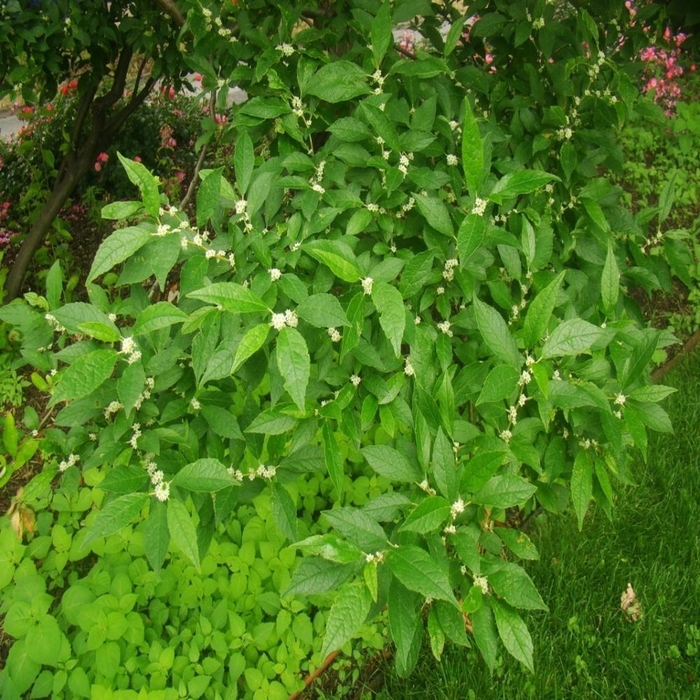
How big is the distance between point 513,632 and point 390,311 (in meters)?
0.62

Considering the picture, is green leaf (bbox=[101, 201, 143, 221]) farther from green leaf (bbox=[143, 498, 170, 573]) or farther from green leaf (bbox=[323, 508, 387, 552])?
green leaf (bbox=[323, 508, 387, 552])

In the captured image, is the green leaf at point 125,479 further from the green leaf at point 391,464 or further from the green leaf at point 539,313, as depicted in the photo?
the green leaf at point 539,313

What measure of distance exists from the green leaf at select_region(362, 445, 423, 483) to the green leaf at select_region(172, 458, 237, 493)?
268 mm

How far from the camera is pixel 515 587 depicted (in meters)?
1.19

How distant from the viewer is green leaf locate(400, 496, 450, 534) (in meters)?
1.08

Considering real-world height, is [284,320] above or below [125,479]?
above

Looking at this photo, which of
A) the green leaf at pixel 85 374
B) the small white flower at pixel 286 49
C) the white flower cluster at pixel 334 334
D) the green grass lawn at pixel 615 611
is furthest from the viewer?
the green grass lawn at pixel 615 611

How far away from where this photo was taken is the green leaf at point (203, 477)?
114 cm

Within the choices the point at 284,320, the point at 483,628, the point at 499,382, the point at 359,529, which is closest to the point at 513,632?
the point at 483,628

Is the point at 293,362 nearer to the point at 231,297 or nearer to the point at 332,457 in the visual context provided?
the point at 231,297

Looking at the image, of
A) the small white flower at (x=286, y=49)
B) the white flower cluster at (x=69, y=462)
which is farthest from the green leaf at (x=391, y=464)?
the small white flower at (x=286, y=49)

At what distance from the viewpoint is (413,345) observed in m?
1.37

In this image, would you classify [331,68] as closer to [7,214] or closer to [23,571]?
[23,571]

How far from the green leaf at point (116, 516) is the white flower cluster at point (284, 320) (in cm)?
38
